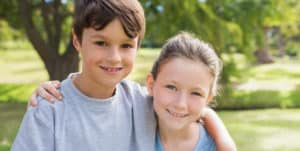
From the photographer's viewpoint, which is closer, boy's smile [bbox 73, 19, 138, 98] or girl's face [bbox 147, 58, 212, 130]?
boy's smile [bbox 73, 19, 138, 98]

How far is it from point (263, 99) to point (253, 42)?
369 cm

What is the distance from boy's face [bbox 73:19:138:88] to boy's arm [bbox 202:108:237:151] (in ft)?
1.60

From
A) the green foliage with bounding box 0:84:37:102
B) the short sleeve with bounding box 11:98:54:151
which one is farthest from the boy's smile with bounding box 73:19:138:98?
the green foliage with bounding box 0:84:37:102

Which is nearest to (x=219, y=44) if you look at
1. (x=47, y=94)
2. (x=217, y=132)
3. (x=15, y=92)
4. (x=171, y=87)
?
(x=217, y=132)

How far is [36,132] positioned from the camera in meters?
1.70

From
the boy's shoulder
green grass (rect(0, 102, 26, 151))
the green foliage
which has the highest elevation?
the boy's shoulder

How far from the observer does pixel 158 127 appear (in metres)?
2.07

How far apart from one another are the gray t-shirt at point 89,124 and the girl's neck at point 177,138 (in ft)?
0.21

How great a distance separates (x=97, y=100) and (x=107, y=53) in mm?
209

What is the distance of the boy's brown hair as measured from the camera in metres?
1.76

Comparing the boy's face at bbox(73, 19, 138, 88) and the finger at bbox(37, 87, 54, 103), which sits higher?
the boy's face at bbox(73, 19, 138, 88)

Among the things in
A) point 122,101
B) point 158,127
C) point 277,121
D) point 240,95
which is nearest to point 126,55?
point 122,101

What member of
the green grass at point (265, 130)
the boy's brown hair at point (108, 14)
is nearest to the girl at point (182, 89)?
the boy's brown hair at point (108, 14)

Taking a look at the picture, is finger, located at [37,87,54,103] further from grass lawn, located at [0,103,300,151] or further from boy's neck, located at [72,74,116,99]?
grass lawn, located at [0,103,300,151]
